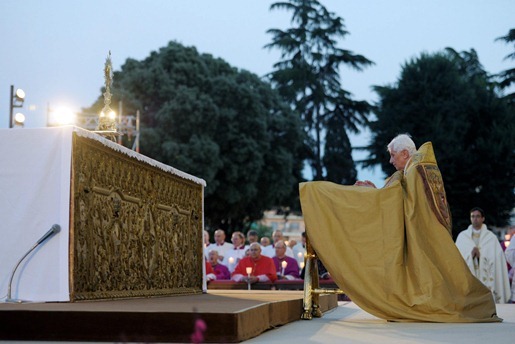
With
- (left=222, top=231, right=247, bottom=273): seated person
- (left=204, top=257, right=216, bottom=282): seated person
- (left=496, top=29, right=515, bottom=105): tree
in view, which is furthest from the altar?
(left=496, top=29, right=515, bottom=105): tree

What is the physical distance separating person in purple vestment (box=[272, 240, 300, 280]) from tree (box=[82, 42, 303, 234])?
740 inches

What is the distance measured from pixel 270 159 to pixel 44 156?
3354cm

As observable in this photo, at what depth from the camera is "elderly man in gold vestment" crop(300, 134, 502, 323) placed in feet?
25.6

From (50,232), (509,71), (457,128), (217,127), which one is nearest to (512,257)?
(50,232)

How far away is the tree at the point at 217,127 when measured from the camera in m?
37.2

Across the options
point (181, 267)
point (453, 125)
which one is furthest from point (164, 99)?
point (181, 267)

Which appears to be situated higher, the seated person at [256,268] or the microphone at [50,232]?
the microphone at [50,232]

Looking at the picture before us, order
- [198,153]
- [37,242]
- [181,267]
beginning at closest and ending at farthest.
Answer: [37,242]
[181,267]
[198,153]

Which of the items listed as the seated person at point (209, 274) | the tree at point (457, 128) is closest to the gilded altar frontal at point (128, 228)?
the seated person at point (209, 274)

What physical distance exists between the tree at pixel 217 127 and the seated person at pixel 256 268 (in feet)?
67.1

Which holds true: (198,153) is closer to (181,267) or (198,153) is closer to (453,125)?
(453,125)

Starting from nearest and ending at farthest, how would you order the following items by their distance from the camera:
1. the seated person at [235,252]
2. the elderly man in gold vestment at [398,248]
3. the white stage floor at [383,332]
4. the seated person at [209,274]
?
1. the white stage floor at [383,332]
2. the elderly man in gold vestment at [398,248]
3. the seated person at [209,274]
4. the seated person at [235,252]

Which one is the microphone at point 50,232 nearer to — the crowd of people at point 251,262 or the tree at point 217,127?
the crowd of people at point 251,262

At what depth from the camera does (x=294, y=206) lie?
43.2 m
